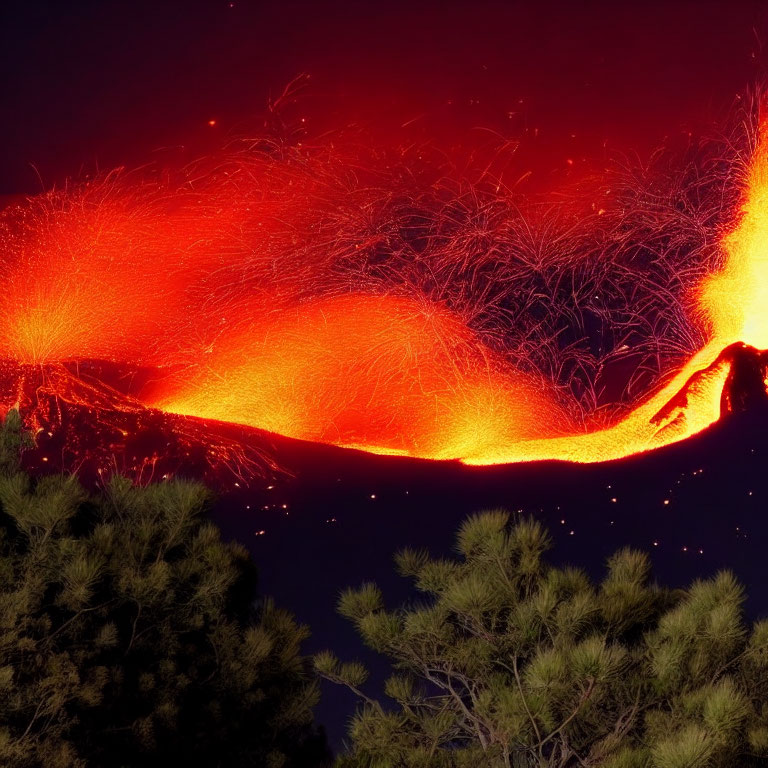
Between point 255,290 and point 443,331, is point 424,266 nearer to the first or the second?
point 443,331

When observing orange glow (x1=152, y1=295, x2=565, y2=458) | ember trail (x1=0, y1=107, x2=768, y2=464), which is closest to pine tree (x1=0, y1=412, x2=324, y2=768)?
orange glow (x1=152, y1=295, x2=565, y2=458)

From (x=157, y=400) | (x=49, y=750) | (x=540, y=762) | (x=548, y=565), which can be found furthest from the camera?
(x=157, y=400)

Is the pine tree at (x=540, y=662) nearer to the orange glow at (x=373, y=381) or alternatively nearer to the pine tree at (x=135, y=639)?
the pine tree at (x=135, y=639)

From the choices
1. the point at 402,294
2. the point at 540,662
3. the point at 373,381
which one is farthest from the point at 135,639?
the point at 402,294

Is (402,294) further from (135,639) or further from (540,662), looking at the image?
(540,662)

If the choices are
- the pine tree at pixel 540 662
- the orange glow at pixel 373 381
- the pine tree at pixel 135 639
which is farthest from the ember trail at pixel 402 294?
the pine tree at pixel 540 662

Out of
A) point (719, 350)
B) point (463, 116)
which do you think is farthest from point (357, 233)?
point (719, 350)

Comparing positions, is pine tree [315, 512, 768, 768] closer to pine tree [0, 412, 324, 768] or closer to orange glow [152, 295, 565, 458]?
pine tree [0, 412, 324, 768]
